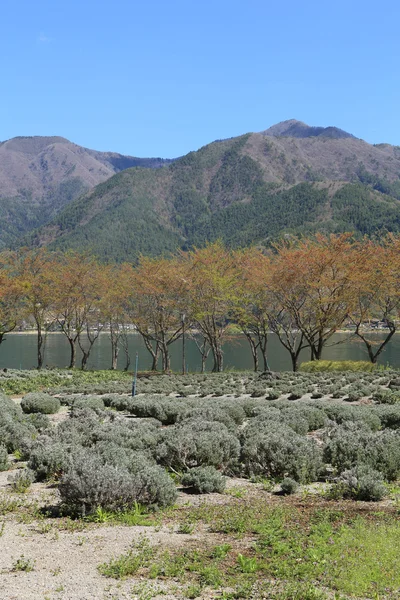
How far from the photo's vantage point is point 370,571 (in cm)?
473

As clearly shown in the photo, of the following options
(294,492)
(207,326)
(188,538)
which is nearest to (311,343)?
(207,326)

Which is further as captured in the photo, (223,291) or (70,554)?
(223,291)

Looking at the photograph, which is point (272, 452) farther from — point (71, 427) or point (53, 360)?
point (53, 360)

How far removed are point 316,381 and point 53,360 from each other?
47799 millimetres

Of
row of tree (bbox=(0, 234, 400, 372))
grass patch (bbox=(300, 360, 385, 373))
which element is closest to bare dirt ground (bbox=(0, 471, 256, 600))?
grass patch (bbox=(300, 360, 385, 373))

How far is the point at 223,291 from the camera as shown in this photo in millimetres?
39688

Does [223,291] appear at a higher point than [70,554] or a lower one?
higher

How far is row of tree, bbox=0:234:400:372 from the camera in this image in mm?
35062

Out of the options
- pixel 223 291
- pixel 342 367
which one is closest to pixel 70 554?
pixel 342 367

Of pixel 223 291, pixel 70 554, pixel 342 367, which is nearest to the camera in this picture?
pixel 70 554

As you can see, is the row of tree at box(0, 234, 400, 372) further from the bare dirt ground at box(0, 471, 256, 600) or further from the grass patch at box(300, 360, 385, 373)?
the bare dirt ground at box(0, 471, 256, 600)

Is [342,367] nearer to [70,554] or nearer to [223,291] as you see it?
[223,291]

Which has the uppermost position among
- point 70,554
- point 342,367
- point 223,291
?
point 223,291

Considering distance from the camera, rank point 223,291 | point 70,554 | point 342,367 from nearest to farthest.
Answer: point 70,554 < point 342,367 < point 223,291
